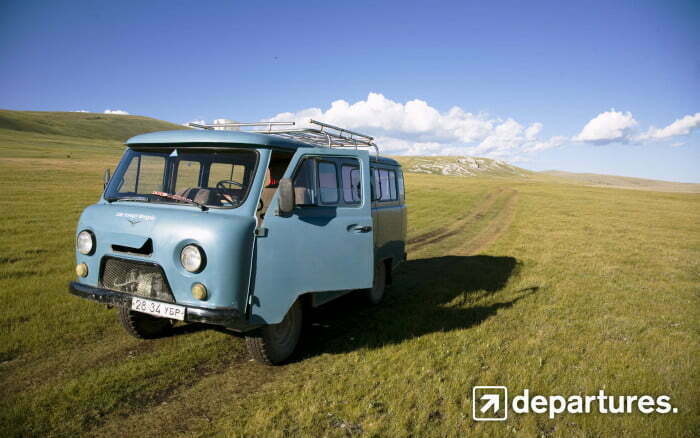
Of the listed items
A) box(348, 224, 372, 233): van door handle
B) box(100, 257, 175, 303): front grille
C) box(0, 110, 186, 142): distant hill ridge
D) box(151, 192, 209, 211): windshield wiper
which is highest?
box(0, 110, 186, 142): distant hill ridge

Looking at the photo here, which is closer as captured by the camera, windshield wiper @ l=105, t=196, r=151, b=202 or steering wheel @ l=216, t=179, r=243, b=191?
windshield wiper @ l=105, t=196, r=151, b=202

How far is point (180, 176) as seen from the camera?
5.66 m

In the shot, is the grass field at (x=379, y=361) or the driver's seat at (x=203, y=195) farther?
the driver's seat at (x=203, y=195)

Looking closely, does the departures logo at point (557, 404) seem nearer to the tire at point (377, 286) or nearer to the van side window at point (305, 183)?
the van side window at point (305, 183)

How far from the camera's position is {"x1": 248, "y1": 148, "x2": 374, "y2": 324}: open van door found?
4.69 m

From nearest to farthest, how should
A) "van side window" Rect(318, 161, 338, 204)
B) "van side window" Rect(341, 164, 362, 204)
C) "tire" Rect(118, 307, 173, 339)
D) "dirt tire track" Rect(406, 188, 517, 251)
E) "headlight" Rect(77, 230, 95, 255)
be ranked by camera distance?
1. "headlight" Rect(77, 230, 95, 255)
2. "tire" Rect(118, 307, 173, 339)
3. "van side window" Rect(318, 161, 338, 204)
4. "van side window" Rect(341, 164, 362, 204)
5. "dirt tire track" Rect(406, 188, 517, 251)

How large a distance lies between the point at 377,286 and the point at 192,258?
4.42 meters

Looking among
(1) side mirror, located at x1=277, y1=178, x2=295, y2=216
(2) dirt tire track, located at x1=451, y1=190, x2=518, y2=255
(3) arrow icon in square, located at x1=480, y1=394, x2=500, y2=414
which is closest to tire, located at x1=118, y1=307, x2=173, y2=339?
(1) side mirror, located at x1=277, y1=178, x2=295, y2=216

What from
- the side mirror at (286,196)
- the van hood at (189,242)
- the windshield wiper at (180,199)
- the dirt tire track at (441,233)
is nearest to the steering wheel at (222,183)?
the windshield wiper at (180,199)

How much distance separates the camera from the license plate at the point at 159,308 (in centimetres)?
433

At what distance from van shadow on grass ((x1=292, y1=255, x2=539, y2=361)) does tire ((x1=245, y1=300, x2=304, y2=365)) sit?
1.04ft

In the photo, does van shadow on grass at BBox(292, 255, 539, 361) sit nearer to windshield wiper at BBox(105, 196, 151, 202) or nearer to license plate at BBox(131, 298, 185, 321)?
license plate at BBox(131, 298, 185, 321)

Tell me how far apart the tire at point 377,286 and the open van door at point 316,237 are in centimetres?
198

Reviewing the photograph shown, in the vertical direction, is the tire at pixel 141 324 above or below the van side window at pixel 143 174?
below
